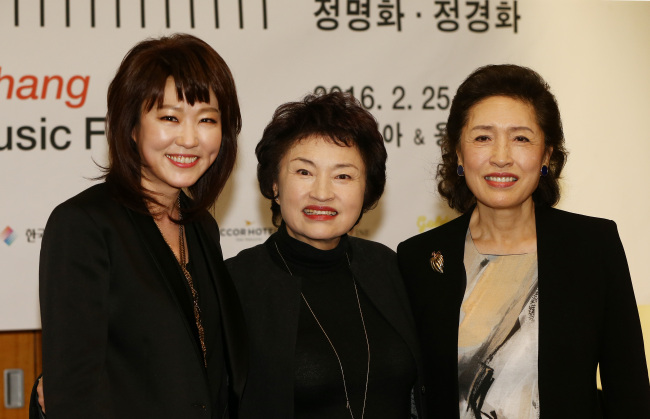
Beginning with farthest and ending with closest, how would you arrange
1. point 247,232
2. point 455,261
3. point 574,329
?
point 247,232
point 455,261
point 574,329

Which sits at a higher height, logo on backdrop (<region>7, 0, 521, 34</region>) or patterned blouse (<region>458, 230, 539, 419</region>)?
logo on backdrop (<region>7, 0, 521, 34</region>)

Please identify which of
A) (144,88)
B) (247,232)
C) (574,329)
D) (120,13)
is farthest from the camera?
(247,232)

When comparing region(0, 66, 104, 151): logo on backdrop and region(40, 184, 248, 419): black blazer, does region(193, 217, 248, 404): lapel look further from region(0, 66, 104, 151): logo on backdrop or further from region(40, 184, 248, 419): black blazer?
region(0, 66, 104, 151): logo on backdrop

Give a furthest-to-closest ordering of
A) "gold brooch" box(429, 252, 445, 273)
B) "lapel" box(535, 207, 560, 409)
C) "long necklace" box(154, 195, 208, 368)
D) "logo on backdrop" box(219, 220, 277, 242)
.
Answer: "logo on backdrop" box(219, 220, 277, 242), "gold brooch" box(429, 252, 445, 273), "lapel" box(535, 207, 560, 409), "long necklace" box(154, 195, 208, 368)

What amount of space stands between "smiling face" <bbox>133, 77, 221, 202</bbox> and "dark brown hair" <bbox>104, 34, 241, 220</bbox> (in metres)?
0.02

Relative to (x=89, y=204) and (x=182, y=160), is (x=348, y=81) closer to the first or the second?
(x=182, y=160)

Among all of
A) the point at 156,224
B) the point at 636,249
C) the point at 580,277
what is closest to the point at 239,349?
the point at 156,224

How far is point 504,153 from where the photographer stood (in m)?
2.34

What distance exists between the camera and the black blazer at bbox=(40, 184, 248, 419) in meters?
1.69

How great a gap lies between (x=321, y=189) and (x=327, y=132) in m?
0.21

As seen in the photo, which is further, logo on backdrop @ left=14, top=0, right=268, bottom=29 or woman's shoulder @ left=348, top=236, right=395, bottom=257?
logo on backdrop @ left=14, top=0, right=268, bottom=29

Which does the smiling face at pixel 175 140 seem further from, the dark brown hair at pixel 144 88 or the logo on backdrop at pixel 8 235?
the logo on backdrop at pixel 8 235

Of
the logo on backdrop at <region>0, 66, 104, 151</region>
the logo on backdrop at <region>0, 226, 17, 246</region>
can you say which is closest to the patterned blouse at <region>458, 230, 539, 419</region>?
the logo on backdrop at <region>0, 66, 104, 151</region>

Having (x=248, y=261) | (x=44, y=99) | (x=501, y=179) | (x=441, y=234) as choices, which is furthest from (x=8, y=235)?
(x=501, y=179)
